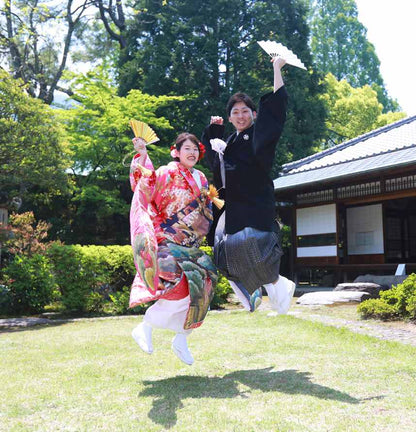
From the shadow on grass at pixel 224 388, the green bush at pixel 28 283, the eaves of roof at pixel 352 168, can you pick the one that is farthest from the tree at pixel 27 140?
the shadow on grass at pixel 224 388

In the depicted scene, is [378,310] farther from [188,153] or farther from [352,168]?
[352,168]

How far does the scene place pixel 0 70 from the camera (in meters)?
9.84

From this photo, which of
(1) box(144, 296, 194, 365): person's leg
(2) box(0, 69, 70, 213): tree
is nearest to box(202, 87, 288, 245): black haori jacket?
(1) box(144, 296, 194, 365): person's leg

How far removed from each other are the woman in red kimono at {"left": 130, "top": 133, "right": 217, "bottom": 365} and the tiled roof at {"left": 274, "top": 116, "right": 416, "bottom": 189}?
786 centimetres

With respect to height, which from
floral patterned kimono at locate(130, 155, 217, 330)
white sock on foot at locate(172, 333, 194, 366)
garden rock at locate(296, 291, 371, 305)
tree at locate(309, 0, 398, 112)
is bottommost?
garden rock at locate(296, 291, 371, 305)

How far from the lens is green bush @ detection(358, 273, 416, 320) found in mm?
7336

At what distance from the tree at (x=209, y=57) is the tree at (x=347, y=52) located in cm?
1579

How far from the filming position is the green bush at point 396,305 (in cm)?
734

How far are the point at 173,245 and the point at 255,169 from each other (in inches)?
38.3

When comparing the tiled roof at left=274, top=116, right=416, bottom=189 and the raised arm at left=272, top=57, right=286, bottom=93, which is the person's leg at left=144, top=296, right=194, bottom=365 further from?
the tiled roof at left=274, top=116, right=416, bottom=189

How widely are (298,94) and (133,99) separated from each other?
669 centimetres

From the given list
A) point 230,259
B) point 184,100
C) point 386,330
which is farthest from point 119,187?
point 230,259

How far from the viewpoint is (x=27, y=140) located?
9984mm

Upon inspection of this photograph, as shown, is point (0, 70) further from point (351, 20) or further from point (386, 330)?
point (351, 20)
